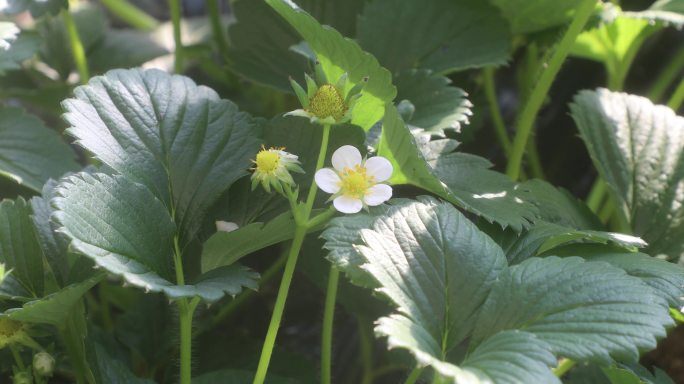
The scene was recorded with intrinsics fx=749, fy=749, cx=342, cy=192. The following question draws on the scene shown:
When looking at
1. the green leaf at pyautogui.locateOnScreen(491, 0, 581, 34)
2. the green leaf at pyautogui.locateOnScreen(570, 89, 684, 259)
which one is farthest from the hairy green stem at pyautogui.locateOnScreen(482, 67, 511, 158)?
the green leaf at pyautogui.locateOnScreen(570, 89, 684, 259)

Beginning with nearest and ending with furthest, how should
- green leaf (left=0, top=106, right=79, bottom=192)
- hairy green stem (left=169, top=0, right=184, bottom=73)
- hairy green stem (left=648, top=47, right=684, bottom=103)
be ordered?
1. green leaf (left=0, top=106, right=79, bottom=192)
2. hairy green stem (left=169, top=0, right=184, bottom=73)
3. hairy green stem (left=648, top=47, right=684, bottom=103)

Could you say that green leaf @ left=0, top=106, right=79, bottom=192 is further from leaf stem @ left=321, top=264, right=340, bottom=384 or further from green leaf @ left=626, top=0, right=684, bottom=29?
green leaf @ left=626, top=0, right=684, bottom=29

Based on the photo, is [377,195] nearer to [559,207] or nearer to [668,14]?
[559,207]

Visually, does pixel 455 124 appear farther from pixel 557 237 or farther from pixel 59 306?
pixel 59 306

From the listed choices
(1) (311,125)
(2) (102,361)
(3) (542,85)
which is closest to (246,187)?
(1) (311,125)

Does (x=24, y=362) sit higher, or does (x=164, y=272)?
(x=164, y=272)

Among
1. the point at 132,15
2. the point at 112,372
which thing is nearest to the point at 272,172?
the point at 112,372

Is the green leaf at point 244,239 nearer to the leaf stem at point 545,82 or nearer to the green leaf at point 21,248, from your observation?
the green leaf at point 21,248
